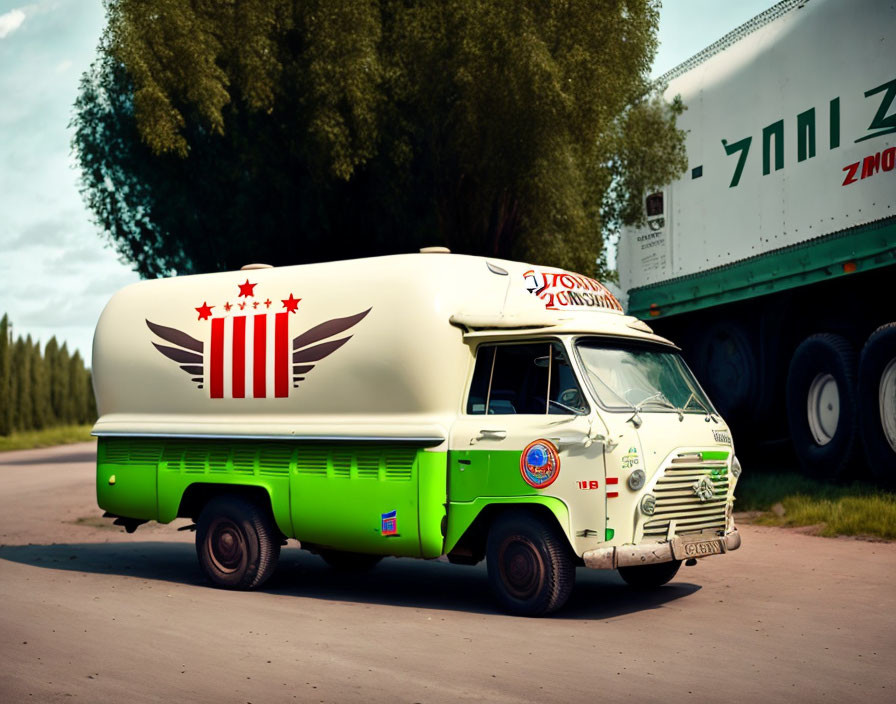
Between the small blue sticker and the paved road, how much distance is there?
0.62 metres

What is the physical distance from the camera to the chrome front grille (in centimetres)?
873

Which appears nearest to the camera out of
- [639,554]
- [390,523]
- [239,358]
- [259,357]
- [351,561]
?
[639,554]

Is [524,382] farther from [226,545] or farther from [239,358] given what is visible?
[226,545]

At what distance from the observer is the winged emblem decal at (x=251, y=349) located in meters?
10.1

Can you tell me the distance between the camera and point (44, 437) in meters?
45.8

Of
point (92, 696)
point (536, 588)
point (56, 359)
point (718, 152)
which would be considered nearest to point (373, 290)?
point (536, 588)

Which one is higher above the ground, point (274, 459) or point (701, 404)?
point (701, 404)

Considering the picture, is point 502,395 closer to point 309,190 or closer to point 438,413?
point 438,413

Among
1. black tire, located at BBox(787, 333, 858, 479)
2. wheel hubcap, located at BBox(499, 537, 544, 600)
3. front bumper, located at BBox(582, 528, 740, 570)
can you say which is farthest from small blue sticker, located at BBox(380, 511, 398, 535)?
black tire, located at BBox(787, 333, 858, 479)

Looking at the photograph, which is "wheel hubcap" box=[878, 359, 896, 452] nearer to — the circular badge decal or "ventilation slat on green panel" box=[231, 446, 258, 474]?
the circular badge decal

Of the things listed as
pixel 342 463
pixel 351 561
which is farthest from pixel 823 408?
pixel 342 463

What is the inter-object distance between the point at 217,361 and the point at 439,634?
385 cm

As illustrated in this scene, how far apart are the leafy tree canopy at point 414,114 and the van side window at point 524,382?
8.74 meters

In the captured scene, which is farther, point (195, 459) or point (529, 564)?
point (195, 459)
